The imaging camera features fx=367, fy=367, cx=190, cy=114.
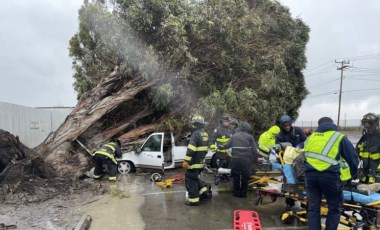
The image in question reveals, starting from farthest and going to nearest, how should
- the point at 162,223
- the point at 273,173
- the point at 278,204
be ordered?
1. the point at 273,173
2. the point at 278,204
3. the point at 162,223

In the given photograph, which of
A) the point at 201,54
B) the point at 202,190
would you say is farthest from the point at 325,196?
the point at 201,54

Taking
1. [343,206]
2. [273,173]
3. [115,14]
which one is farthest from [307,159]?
[115,14]

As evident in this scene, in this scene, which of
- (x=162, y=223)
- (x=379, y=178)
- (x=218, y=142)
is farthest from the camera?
(x=218, y=142)

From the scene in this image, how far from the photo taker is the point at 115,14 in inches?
487

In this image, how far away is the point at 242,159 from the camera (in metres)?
8.17

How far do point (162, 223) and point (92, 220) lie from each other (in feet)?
4.11

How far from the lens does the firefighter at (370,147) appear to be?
5.89 metres

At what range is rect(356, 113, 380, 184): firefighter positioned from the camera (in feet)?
19.3

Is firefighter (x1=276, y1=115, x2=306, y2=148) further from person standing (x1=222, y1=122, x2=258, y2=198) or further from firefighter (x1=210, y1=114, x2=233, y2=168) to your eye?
firefighter (x1=210, y1=114, x2=233, y2=168)

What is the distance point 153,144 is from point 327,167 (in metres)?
7.44

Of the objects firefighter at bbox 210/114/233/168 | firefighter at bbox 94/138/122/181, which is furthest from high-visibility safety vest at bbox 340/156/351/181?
firefighter at bbox 94/138/122/181

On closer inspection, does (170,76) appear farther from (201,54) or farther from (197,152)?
(197,152)

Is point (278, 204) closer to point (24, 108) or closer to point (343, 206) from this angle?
point (343, 206)

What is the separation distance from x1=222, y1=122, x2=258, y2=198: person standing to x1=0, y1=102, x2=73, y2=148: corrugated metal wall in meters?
7.38
